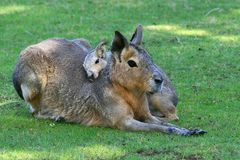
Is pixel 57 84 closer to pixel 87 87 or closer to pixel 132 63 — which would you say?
pixel 87 87

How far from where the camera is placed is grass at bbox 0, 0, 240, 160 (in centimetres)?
855

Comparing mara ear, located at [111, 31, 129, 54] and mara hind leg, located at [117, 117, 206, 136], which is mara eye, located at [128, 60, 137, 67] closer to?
mara ear, located at [111, 31, 129, 54]

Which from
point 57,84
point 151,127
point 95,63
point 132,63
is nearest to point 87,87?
point 95,63

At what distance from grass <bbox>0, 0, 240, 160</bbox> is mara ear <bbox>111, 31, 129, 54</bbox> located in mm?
924

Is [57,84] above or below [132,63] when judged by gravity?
below

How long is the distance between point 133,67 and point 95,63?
675 mm

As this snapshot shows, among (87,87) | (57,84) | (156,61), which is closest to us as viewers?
(87,87)

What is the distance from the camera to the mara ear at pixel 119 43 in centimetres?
941

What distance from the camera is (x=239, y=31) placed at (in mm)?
15547

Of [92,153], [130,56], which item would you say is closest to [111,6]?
[130,56]

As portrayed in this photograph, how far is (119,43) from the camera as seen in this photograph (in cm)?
948

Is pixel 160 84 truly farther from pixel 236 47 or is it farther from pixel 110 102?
pixel 236 47

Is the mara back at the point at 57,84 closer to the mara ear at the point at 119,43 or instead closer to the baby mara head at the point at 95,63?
the baby mara head at the point at 95,63

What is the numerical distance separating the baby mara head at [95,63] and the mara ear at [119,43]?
1.14 ft
